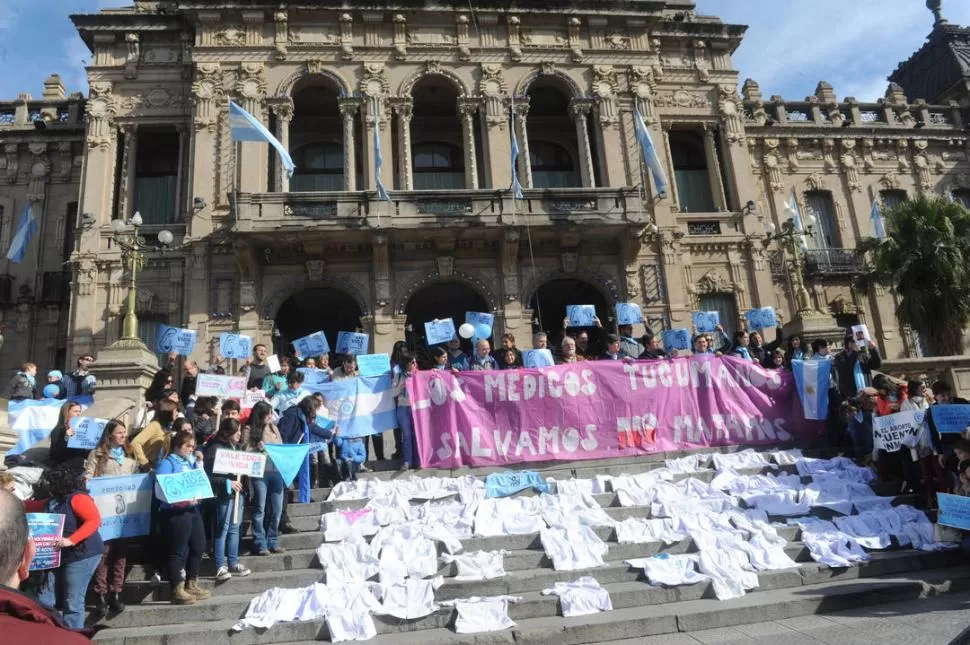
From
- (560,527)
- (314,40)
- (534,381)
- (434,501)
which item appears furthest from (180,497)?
(314,40)

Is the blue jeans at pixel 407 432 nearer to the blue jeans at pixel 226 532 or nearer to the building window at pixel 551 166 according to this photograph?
the blue jeans at pixel 226 532

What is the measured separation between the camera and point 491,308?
62.9 ft

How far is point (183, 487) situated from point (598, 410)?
6.71 metres

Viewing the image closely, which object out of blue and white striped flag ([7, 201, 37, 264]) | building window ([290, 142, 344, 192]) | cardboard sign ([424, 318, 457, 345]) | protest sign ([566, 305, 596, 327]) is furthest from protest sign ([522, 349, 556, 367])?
blue and white striped flag ([7, 201, 37, 264])

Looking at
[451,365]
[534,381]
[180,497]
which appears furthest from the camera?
[451,365]

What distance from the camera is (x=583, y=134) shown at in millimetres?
21203

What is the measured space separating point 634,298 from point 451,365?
9452 millimetres

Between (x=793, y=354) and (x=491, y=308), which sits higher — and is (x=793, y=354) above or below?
below

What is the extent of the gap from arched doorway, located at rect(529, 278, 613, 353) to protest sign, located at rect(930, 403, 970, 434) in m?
10.9

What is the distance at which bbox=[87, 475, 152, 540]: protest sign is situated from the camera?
6.66m

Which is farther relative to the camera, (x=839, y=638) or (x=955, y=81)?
(x=955, y=81)

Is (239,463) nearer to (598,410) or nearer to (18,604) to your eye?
(18,604)

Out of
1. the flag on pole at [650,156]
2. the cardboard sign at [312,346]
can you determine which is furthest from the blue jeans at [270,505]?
the flag on pole at [650,156]

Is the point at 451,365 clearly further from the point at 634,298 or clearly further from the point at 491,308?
the point at 634,298
